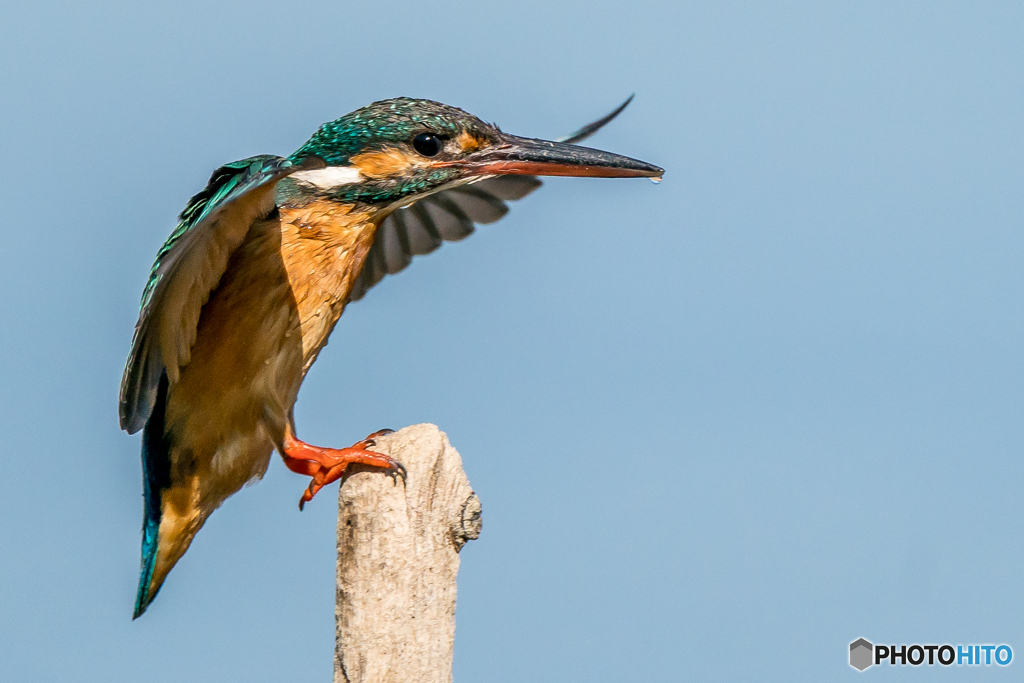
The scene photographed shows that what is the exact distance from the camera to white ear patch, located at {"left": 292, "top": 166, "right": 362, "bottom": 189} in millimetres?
4016

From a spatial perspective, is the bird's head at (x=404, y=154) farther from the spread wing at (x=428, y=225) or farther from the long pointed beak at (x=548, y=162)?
the spread wing at (x=428, y=225)

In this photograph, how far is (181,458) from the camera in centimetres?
409

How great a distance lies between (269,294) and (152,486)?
38.1 inches

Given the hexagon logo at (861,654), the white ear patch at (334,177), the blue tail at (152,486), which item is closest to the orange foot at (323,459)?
the blue tail at (152,486)

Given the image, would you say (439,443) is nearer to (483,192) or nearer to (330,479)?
(330,479)

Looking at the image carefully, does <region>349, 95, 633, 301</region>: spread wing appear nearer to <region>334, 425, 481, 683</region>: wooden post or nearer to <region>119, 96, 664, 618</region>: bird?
<region>119, 96, 664, 618</region>: bird

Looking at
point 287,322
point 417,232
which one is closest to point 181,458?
point 287,322

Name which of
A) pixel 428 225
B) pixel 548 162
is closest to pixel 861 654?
pixel 548 162

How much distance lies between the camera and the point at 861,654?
15.6 ft

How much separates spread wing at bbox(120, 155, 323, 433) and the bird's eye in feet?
1.44

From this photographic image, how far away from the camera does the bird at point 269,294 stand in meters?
3.74

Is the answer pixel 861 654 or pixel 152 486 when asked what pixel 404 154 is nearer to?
pixel 152 486

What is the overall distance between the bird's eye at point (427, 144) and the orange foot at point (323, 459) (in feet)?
3.50

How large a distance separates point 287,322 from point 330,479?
0.59 m
